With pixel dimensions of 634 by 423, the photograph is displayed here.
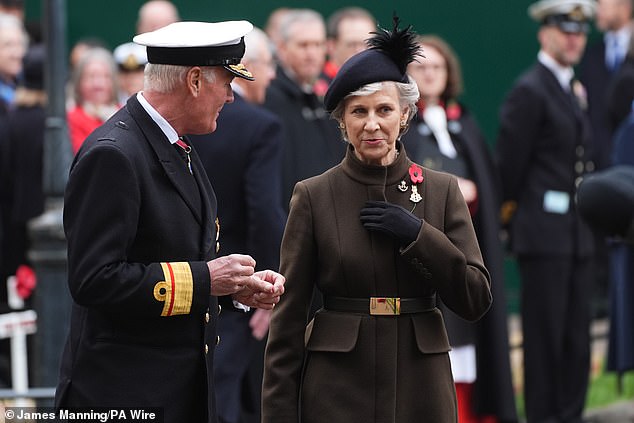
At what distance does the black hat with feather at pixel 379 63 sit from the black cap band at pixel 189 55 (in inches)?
16.8

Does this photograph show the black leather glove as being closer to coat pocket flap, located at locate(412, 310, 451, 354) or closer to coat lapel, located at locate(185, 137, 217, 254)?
coat pocket flap, located at locate(412, 310, 451, 354)

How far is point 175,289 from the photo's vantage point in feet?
14.5

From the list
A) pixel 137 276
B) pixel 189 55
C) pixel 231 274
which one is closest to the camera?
pixel 137 276

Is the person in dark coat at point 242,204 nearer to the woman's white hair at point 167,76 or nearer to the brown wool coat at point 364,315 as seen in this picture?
the brown wool coat at point 364,315

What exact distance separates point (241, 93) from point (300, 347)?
306 cm

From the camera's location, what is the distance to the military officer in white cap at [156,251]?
14.2 feet

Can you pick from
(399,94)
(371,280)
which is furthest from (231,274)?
(399,94)

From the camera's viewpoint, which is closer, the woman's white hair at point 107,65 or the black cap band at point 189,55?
the black cap band at point 189,55

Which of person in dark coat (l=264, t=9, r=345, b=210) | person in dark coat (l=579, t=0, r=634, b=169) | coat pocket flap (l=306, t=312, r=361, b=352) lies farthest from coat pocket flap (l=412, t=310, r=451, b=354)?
person in dark coat (l=579, t=0, r=634, b=169)

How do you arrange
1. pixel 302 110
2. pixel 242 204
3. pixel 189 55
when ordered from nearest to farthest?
pixel 189 55, pixel 242 204, pixel 302 110

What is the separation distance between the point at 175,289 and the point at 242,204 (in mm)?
2717

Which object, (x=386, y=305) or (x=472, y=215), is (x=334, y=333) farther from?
(x=472, y=215)

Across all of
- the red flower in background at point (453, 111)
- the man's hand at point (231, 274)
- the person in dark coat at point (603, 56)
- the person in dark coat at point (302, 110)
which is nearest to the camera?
the man's hand at point (231, 274)

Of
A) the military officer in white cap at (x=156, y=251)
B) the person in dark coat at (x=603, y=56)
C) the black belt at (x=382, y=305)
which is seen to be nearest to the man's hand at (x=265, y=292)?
the military officer in white cap at (x=156, y=251)
